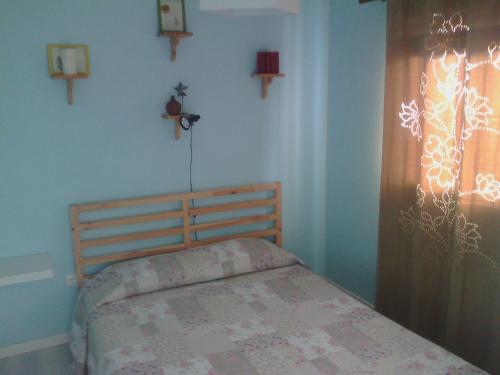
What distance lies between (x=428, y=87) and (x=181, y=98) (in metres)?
1.57

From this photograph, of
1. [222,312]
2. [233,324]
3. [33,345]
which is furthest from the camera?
[33,345]

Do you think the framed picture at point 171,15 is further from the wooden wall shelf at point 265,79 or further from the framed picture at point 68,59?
the wooden wall shelf at point 265,79

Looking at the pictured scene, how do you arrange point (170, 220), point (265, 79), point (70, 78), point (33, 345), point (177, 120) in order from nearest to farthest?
point (70, 78), point (33, 345), point (177, 120), point (170, 220), point (265, 79)

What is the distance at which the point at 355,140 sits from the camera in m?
3.28

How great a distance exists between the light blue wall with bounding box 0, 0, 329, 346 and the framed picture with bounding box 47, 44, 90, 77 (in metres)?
0.05

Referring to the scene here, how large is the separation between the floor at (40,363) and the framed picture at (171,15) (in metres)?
2.18

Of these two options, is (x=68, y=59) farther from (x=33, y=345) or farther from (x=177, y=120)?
(x=33, y=345)

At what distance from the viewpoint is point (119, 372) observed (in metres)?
1.91

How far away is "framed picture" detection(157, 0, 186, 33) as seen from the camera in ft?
9.27

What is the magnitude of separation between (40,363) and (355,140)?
259 centimetres

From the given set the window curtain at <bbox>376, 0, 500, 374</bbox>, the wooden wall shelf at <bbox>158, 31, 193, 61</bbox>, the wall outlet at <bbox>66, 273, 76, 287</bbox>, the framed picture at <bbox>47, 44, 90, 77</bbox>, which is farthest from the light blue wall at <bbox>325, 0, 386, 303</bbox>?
the wall outlet at <bbox>66, 273, 76, 287</bbox>

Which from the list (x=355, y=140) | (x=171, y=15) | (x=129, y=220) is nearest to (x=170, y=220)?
(x=129, y=220)

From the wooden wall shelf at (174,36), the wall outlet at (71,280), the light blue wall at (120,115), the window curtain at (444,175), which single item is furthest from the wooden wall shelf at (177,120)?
the window curtain at (444,175)

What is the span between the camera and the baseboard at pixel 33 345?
9.10 feet
